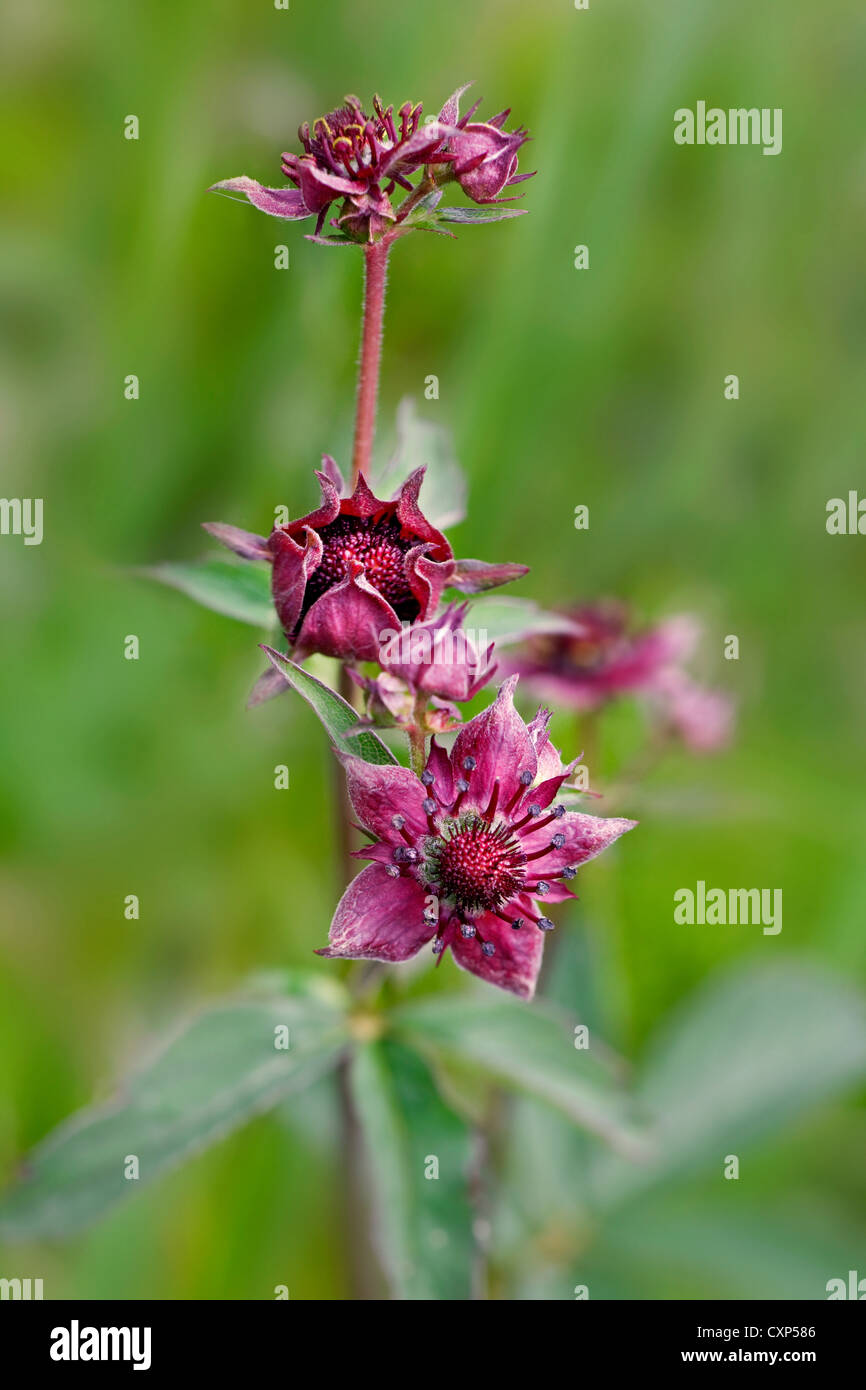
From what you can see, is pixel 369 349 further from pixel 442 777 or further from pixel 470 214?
pixel 442 777

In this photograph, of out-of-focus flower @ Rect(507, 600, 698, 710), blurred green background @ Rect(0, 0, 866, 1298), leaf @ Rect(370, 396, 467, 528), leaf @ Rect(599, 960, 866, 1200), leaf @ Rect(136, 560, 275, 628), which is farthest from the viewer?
blurred green background @ Rect(0, 0, 866, 1298)

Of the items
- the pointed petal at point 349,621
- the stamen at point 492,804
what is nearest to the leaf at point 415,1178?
the stamen at point 492,804

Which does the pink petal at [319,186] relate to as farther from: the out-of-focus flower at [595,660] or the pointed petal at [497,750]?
the out-of-focus flower at [595,660]

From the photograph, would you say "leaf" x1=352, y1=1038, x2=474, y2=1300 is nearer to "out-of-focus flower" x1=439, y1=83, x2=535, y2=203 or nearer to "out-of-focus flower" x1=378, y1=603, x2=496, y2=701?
"out-of-focus flower" x1=378, y1=603, x2=496, y2=701

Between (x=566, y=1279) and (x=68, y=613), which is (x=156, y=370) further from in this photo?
(x=566, y=1279)

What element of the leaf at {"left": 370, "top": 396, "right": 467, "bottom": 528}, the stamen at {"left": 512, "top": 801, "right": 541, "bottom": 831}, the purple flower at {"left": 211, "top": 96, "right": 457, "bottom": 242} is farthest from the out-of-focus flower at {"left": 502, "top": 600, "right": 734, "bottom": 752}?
the purple flower at {"left": 211, "top": 96, "right": 457, "bottom": 242}

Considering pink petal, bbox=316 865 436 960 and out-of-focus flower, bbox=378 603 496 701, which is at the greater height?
out-of-focus flower, bbox=378 603 496 701
